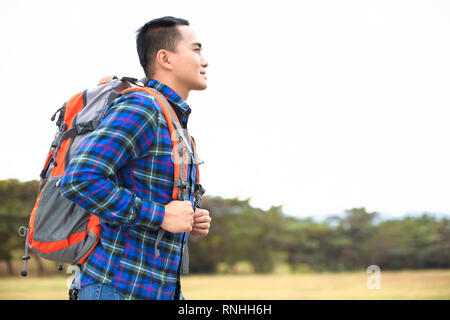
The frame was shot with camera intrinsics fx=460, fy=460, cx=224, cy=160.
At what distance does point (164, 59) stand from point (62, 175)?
75 cm

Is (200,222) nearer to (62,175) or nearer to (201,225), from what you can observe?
(201,225)

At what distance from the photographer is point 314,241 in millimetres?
15125

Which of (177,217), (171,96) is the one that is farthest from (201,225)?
(171,96)

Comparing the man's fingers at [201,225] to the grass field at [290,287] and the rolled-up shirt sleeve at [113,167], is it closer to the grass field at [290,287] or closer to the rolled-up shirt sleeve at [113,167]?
the rolled-up shirt sleeve at [113,167]

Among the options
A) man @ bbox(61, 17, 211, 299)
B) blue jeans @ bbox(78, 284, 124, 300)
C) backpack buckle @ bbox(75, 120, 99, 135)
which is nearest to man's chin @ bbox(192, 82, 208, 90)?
man @ bbox(61, 17, 211, 299)

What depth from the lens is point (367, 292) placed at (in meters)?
11.2

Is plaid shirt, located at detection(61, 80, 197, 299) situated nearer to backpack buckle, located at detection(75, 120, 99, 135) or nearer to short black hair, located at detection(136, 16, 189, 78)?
backpack buckle, located at detection(75, 120, 99, 135)

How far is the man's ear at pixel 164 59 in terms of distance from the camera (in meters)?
2.20

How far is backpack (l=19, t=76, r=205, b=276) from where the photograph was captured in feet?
6.03

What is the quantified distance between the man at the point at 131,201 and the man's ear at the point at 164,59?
342 mm

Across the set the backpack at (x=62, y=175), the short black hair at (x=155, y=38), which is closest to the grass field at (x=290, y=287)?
the short black hair at (x=155, y=38)

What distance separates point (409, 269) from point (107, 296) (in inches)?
571
